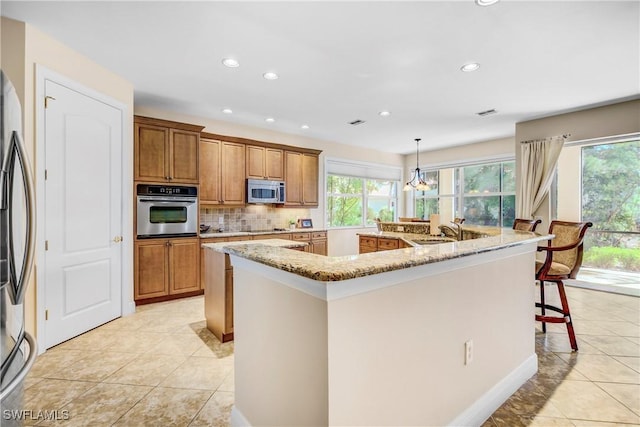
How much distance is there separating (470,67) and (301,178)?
3.26 m

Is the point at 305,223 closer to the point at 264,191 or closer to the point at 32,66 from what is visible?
the point at 264,191

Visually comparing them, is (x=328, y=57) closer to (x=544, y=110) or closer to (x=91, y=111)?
(x=91, y=111)

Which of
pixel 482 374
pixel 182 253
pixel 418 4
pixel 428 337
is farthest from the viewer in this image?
pixel 182 253

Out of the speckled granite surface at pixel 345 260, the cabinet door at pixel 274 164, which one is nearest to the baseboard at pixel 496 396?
the speckled granite surface at pixel 345 260

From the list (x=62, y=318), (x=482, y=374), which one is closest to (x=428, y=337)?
(x=482, y=374)

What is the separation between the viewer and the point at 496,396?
177cm

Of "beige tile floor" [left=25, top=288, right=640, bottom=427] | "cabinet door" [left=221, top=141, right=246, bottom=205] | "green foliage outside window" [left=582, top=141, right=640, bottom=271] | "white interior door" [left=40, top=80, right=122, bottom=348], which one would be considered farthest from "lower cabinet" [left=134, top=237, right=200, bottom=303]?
"green foliage outside window" [left=582, top=141, right=640, bottom=271]

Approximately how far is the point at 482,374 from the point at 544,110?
13.7 feet

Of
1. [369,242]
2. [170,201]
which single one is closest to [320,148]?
[369,242]

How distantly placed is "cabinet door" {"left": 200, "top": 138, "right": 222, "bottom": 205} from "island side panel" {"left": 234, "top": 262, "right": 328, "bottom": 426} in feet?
10.3

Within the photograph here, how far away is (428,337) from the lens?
4.44 ft

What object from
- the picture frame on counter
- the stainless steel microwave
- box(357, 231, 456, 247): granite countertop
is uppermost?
the stainless steel microwave

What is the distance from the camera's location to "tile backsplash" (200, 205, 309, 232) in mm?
4773

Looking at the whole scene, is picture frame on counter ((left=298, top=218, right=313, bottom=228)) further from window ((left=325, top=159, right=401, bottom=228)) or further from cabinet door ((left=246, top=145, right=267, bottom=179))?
cabinet door ((left=246, top=145, right=267, bottom=179))
